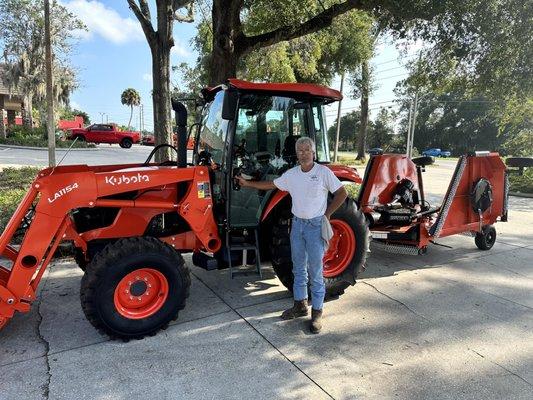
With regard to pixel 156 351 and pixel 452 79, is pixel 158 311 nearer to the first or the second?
pixel 156 351

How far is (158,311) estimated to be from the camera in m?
3.79

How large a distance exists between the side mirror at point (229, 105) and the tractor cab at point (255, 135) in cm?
27

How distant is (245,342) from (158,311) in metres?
0.81

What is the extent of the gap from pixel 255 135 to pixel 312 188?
105cm

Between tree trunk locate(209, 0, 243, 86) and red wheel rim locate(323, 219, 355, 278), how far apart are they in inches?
199

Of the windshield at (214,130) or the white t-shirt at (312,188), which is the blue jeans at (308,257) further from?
the windshield at (214,130)

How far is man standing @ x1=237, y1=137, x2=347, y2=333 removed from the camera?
3857 millimetres

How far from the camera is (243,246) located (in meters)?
4.42

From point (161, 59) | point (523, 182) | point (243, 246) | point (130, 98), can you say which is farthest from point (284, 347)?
point (130, 98)

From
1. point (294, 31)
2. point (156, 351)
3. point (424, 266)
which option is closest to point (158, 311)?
point (156, 351)

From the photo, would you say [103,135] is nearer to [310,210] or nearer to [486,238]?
[486,238]

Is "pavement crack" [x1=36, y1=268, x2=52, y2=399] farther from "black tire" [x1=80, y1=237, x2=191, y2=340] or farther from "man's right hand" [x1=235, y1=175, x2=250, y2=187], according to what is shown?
"man's right hand" [x1=235, y1=175, x2=250, y2=187]

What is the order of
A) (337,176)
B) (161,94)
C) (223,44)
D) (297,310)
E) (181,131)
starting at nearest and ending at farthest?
(181,131)
(297,310)
(337,176)
(223,44)
(161,94)

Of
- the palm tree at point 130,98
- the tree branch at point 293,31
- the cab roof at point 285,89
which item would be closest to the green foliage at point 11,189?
the cab roof at point 285,89
